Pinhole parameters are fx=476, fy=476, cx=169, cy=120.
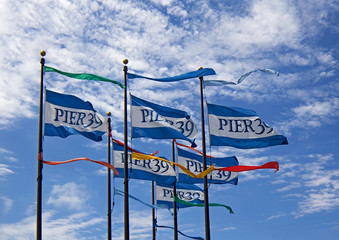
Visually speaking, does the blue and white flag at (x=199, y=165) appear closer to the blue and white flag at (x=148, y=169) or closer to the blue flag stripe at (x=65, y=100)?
the blue and white flag at (x=148, y=169)

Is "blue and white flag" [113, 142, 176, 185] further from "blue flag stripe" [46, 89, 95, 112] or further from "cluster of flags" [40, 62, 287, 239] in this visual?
"blue flag stripe" [46, 89, 95, 112]

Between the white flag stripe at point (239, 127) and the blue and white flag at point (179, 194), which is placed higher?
the white flag stripe at point (239, 127)

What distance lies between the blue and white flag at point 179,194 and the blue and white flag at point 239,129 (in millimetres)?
7915

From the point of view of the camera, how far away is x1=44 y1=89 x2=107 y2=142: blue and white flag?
65.8 feet

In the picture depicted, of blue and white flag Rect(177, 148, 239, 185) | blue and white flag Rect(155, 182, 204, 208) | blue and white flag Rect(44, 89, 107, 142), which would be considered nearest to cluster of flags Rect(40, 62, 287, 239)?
blue and white flag Rect(44, 89, 107, 142)

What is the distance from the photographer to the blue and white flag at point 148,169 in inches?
931

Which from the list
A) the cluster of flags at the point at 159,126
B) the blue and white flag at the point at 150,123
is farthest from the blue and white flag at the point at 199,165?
the blue and white flag at the point at 150,123

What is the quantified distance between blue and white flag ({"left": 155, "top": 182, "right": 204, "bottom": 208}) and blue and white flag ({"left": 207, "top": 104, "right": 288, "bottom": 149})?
792 centimetres

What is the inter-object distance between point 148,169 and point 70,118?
17.7 feet

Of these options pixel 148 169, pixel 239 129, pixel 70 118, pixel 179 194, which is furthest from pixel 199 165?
pixel 70 118

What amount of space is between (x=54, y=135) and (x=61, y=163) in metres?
1.21

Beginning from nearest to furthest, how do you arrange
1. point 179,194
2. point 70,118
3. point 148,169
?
point 70,118 → point 148,169 → point 179,194

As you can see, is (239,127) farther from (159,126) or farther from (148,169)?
(148,169)

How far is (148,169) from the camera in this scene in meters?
24.0
